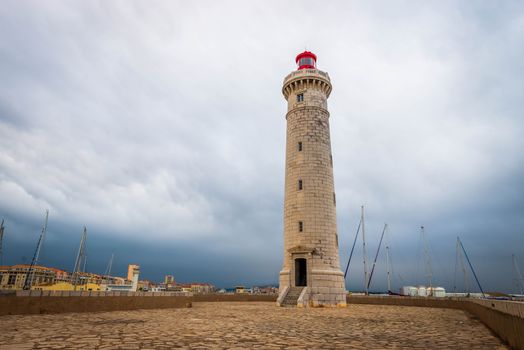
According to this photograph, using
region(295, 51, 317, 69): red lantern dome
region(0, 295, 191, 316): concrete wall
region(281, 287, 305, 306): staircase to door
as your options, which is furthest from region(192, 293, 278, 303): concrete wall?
region(295, 51, 317, 69): red lantern dome

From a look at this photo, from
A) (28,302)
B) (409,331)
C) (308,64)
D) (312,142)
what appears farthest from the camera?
(308,64)

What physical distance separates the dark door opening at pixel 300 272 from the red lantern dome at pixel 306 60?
1769 centimetres

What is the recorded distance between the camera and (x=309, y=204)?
2475 cm

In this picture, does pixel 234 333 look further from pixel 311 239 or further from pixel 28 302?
pixel 311 239

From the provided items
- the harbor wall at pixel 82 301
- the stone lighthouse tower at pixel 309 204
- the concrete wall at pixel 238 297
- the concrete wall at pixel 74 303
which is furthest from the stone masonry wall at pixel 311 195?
the concrete wall at pixel 74 303

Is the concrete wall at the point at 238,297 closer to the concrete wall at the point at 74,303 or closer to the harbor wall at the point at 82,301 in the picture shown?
the harbor wall at the point at 82,301

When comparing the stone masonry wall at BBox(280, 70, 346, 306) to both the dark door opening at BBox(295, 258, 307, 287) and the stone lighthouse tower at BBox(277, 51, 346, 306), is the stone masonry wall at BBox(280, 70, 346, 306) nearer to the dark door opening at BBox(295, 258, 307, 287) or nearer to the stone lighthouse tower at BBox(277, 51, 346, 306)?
the stone lighthouse tower at BBox(277, 51, 346, 306)

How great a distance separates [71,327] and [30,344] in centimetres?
268

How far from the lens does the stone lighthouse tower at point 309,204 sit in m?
23.3

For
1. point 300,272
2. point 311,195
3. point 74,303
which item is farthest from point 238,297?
point 74,303

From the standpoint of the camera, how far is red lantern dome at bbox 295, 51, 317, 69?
2991 cm

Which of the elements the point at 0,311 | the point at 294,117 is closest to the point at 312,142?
the point at 294,117

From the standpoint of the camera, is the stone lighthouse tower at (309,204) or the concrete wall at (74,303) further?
the stone lighthouse tower at (309,204)

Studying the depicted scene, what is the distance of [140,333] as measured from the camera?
25.4 feet
